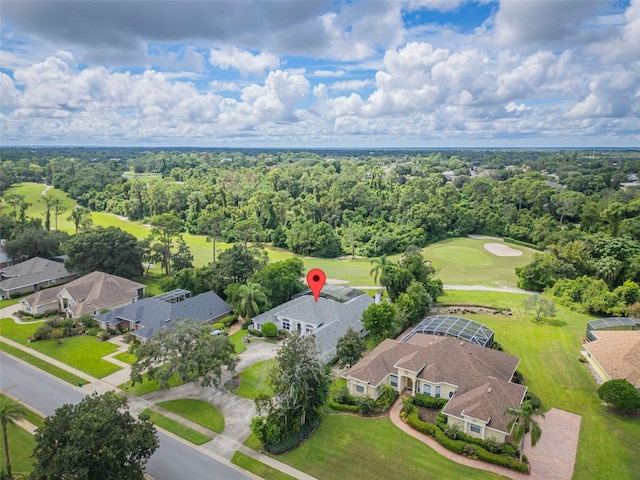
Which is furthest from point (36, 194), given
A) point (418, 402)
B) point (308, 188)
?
point (418, 402)

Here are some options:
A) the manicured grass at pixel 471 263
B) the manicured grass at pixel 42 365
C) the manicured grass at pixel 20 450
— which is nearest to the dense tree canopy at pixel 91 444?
the manicured grass at pixel 20 450

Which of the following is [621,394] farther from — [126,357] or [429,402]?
[126,357]

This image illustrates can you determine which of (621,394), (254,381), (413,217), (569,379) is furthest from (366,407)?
(413,217)

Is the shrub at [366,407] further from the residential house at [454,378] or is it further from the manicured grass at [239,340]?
the manicured grass at [239,340]

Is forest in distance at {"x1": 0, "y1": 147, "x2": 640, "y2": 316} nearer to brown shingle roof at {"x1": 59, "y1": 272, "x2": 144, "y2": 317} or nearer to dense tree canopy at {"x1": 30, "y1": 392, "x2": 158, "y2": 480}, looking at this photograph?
brown shingle roof at {"x1": 59, "y1": 272, "x2": 144, "y2": 317}

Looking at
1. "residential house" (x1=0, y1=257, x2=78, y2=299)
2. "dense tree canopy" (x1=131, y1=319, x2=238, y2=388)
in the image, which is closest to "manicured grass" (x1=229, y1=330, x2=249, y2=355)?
"dense tree canopy" (x1=131, y1=319, x2=238, y2=388)

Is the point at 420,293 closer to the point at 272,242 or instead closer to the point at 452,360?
the point at 452,360
